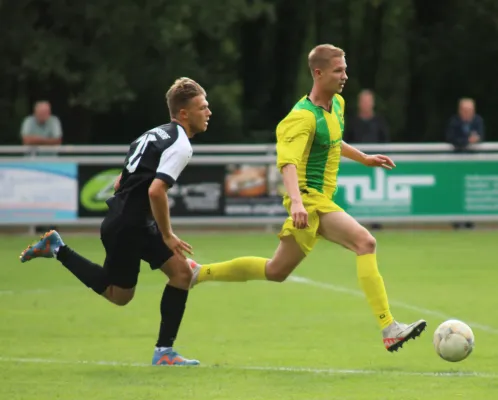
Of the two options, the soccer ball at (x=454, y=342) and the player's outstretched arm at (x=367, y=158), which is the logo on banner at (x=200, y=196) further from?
the soccer ball at (x=454, y=342)

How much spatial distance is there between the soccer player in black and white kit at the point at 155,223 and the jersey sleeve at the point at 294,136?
617mm

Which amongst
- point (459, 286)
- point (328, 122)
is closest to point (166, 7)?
point (459, 286)

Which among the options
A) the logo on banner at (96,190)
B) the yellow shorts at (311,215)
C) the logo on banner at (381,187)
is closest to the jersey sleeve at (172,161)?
the yellow shorts at (311,215)

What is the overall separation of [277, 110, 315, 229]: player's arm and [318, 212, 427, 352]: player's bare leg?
450 mm

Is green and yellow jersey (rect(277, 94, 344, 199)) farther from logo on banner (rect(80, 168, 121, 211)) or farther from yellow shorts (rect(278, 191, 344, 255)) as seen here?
logo on banner (rect(80, 168, 121, 211))

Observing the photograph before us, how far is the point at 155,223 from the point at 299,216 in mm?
963

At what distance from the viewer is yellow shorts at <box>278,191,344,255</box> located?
9.94 m

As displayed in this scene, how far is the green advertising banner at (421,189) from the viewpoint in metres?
22.1

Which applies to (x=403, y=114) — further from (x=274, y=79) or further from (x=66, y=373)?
(x=66, y=373)

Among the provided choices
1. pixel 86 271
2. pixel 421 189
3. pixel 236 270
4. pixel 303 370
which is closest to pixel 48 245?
pixel 86 271

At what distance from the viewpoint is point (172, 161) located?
29.7ft

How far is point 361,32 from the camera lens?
87.1ft

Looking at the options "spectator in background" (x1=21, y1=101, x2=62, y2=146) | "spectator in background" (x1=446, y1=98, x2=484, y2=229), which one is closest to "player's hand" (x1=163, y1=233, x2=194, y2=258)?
"spectator in background" (x1=21, y1=101, x2=62, y2=146)

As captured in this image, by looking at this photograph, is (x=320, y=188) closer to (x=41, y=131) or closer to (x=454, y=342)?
(x=454, y=342)
